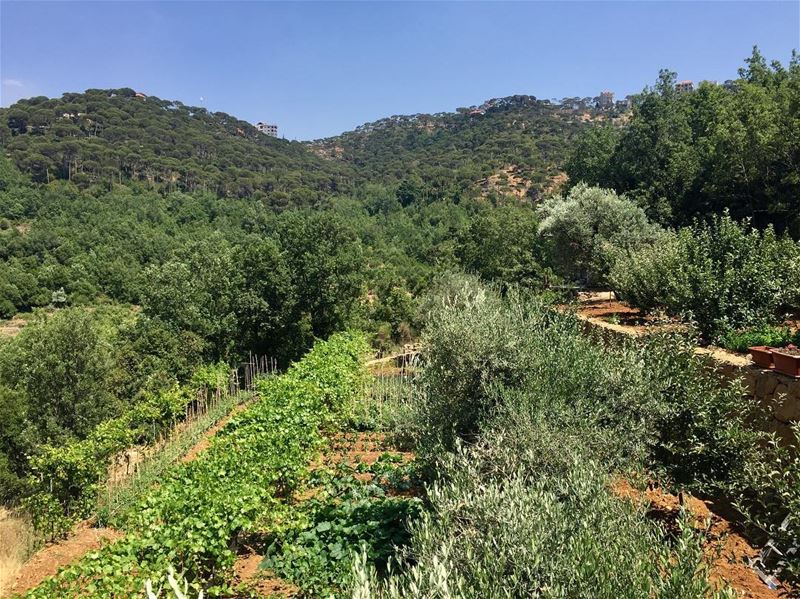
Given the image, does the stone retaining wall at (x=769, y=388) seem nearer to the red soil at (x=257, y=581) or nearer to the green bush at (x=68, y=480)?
the red soil at (x=257, y=581)

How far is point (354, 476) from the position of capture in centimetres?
801

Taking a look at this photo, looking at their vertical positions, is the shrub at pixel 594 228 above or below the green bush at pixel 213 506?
above

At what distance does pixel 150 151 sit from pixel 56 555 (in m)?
87.5

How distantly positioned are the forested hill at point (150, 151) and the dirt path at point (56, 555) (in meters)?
67.5

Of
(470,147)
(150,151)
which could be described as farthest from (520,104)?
(150,151)

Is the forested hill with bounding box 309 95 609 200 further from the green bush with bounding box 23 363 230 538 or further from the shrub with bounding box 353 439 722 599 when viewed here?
the shrub with bounding box 353 439 722 599

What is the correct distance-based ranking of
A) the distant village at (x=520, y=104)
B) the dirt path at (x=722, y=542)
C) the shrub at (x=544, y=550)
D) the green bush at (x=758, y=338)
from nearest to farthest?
the shrub at (x=544, y=550), the dirt path at (x=722, y=542), the green bush at (x=758, y=338), the distant village at (x=520, y=104)

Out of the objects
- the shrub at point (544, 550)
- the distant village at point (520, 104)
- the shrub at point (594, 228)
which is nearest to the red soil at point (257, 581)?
the shrub at point (544, 550)

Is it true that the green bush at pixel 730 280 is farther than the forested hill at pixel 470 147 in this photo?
No

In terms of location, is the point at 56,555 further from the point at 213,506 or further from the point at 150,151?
the point at 150,151

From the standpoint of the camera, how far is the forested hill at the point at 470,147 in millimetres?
68312

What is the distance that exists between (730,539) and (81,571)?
260 inches

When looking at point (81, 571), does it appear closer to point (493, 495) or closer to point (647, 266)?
point (493, 495)

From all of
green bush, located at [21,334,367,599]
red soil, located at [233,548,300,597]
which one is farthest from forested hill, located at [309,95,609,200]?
red soil, located at [233,548,300,597]
